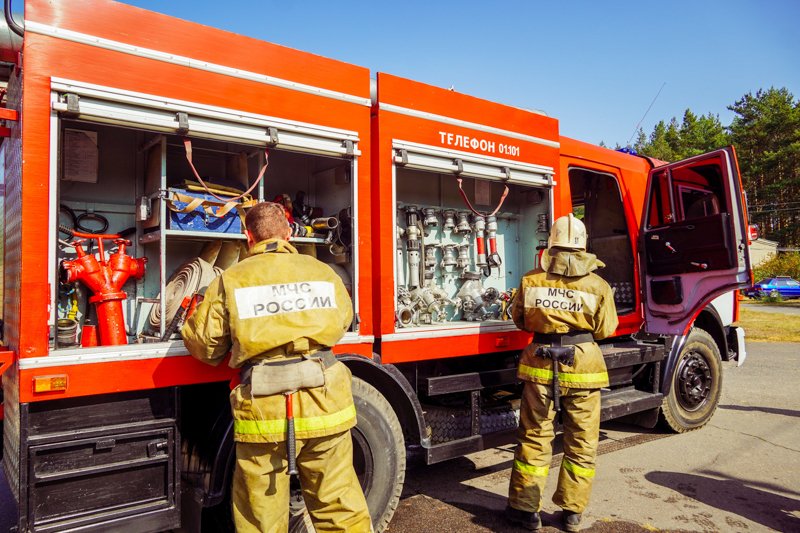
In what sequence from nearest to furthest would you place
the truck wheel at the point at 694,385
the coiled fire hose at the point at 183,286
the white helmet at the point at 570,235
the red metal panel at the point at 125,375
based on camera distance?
the red metal panel at the point at 125,375, the coiled fire hose at the point at 183,286, the white helmet at the point at 570,235, the truck wheel at the point at 694,385

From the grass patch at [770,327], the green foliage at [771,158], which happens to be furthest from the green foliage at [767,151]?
the grass patch at [770,327]

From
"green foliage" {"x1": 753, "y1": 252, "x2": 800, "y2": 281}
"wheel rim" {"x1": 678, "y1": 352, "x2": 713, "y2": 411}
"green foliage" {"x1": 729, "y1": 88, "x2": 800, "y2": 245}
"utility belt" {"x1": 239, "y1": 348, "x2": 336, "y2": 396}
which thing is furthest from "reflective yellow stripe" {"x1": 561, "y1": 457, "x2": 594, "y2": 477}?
"green foliage" {"x1": 729, "y1": 88, "x2": 800, "y2": 245}

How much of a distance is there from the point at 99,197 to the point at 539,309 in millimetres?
2879

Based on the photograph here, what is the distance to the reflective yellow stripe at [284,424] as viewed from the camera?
2328 mm

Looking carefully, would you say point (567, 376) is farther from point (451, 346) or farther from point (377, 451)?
point (377, 451)

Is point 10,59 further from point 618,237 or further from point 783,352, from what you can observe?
point 783,352

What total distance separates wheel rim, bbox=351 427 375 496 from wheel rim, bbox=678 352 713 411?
3615 mm

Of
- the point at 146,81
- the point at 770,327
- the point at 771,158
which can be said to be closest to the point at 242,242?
the point at 146,81

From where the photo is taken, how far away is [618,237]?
556 cm

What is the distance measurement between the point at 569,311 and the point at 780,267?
1675 inches

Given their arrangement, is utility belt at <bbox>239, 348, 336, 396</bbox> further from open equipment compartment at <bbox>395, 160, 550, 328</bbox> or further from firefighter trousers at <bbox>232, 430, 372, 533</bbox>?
open equipment compartment at <bbox>395, 160, 550, 328</bbox>

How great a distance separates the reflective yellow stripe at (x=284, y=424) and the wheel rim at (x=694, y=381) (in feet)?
13.6

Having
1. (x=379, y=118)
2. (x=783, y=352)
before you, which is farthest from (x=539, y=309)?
(x=783, y=352)

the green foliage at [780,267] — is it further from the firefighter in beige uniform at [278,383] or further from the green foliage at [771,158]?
the firefighter in beige uniform at [278,383]
